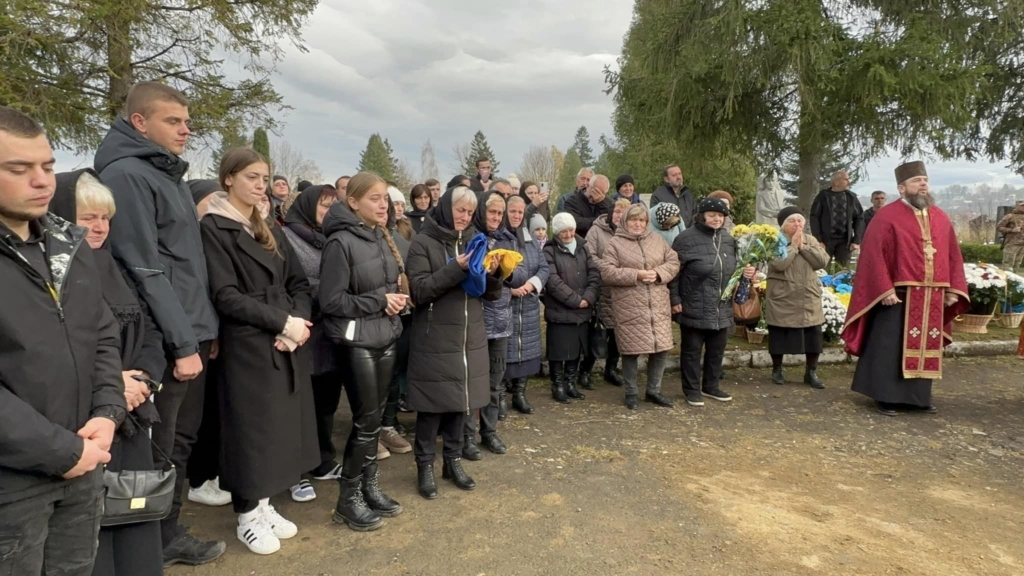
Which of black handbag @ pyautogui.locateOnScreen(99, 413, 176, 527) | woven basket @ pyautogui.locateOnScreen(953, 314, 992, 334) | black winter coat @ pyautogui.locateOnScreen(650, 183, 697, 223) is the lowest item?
black handbag @ pyautogui.locateOnScreen(99, 413, 176, 527)

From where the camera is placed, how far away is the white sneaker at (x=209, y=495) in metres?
3.86

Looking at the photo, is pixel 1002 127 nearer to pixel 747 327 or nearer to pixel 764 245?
pixel 747 327

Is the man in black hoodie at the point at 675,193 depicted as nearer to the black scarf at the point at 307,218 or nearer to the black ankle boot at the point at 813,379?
the black ankle boot at the point at 813,379

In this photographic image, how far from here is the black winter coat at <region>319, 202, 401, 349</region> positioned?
3.47 m

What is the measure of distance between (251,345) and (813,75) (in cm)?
1048

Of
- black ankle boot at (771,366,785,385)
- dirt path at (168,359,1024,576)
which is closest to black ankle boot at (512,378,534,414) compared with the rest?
dirt path at (168,359,1024,576)

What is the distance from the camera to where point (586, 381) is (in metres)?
6.63

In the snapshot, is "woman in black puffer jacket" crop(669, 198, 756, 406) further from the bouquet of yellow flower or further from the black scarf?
the black scarf

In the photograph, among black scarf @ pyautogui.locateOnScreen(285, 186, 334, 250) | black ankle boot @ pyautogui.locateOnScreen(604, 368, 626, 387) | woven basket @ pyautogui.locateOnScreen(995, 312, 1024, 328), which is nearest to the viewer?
black scarf @ pyautogui.locateOnScreen(285, 186, 334, 250)

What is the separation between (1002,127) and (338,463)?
17.8m

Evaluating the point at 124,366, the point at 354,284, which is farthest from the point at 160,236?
the point at 354,284

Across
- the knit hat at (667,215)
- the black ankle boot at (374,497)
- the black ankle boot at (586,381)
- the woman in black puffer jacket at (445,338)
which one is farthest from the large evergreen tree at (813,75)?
the black ankle boot at (374,497)

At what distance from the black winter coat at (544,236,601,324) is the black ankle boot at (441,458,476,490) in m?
2.18

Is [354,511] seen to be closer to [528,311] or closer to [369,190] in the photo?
[369,190]
